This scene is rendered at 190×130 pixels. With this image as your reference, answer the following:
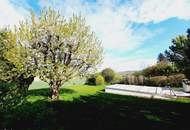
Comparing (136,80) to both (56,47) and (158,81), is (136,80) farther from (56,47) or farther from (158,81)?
(56,47)

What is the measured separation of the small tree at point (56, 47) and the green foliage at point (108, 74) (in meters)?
26.2

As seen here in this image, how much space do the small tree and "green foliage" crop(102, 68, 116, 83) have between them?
1031 inches

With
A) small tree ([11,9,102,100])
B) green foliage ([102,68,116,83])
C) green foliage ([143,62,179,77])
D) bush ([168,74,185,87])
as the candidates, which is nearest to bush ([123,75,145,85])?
bush ([168,74,185,87])

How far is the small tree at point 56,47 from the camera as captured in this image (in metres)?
21.5

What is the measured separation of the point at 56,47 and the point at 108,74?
1114 inches

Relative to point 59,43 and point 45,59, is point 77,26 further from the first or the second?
point 45,59

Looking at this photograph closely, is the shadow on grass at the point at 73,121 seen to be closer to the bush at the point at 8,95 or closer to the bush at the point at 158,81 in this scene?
the bush at the point at 8,95

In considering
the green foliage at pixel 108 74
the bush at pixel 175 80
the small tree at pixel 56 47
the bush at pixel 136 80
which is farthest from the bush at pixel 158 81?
the small tree at pixel 56 47

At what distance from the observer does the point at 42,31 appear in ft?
72.6

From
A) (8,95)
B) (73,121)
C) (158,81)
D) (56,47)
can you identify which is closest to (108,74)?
(158,81)

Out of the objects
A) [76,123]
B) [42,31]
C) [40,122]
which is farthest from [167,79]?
[40,122]

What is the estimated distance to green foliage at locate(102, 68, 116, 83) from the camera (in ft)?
161

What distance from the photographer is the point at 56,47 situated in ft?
72.1

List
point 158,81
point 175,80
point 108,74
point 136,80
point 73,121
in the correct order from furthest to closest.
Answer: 1. point 108,74
2. point 136,80
3. point 158,81
4. point 175,80
5. point 73,121
